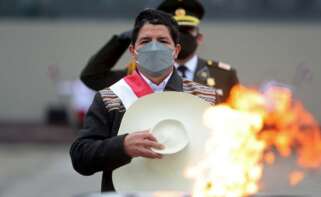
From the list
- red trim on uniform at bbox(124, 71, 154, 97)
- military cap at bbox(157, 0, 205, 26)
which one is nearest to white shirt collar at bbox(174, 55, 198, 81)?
military cap at bbox(157, 0, 205, 26)

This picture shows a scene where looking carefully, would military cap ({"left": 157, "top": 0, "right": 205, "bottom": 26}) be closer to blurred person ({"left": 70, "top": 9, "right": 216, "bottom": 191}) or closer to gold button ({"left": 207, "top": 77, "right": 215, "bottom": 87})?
gold button ({"left": 207, "top": 77, "right": 215, "bottom": 87})

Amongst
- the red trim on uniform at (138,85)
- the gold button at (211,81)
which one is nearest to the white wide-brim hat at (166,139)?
the red trim on uniform at (138,85)

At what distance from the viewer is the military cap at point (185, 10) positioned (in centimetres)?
558

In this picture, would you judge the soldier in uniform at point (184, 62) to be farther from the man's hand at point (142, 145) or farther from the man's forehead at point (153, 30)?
the man's hand at point (142, 145)

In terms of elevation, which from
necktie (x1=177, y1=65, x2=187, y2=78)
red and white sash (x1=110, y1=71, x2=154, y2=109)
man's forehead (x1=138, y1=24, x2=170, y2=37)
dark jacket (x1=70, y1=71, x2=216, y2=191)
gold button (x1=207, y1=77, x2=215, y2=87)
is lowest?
gold button (x1=207, y1=77, x2=215, y2=87)

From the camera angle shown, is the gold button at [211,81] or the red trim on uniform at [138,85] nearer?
the red trim on uniform at [138,85]

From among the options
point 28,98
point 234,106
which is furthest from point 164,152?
point 28,98

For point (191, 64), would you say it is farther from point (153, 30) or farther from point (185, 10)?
point (153, 30)

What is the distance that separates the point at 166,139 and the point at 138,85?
358 mm

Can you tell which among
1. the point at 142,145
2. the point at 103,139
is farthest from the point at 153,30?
the point at 142,145

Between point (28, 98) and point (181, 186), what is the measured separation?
63.5ft

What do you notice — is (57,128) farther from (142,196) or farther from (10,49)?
(142,196)

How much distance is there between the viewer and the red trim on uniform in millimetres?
3799

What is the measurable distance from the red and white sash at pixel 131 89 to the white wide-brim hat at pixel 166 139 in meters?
0.14
